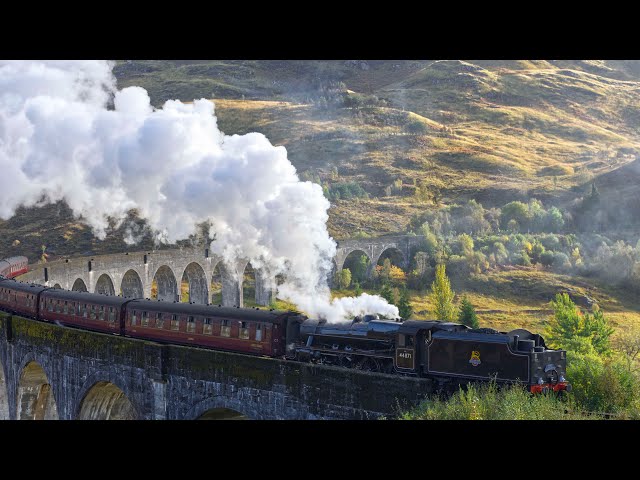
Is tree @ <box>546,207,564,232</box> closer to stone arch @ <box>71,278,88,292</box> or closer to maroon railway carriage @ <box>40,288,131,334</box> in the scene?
stone arch @ <box>71,278,88,292</box>

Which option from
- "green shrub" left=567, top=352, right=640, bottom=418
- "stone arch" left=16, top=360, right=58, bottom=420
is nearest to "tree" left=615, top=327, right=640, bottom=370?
"green shrub" left=567, top=352, right=640, bottom=418

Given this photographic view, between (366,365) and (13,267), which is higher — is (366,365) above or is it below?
below

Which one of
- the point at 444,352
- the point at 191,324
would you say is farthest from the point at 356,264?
the point at 444,352

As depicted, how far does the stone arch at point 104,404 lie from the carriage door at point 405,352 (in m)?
11.9

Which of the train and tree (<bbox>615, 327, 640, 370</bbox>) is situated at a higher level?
the train

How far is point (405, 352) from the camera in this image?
2159cm

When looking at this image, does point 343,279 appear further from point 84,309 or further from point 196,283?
point 84,309

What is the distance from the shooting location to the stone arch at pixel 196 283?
6378 centimetres

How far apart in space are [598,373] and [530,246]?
61.1 metres

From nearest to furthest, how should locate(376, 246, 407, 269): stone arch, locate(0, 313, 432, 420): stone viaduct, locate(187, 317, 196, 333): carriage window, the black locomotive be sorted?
the black locomotive
locate(0, 313, 432, 420): stone viaduct
locate(187, 317, 196, 333): carriage window
locate(376, 246, 407, 269): stone arch

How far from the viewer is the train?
65.4ft

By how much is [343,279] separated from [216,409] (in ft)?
162

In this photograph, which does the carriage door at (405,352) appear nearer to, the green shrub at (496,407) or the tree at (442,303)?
the green shrub at (496,407)

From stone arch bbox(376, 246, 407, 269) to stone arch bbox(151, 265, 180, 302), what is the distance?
1059 inches
